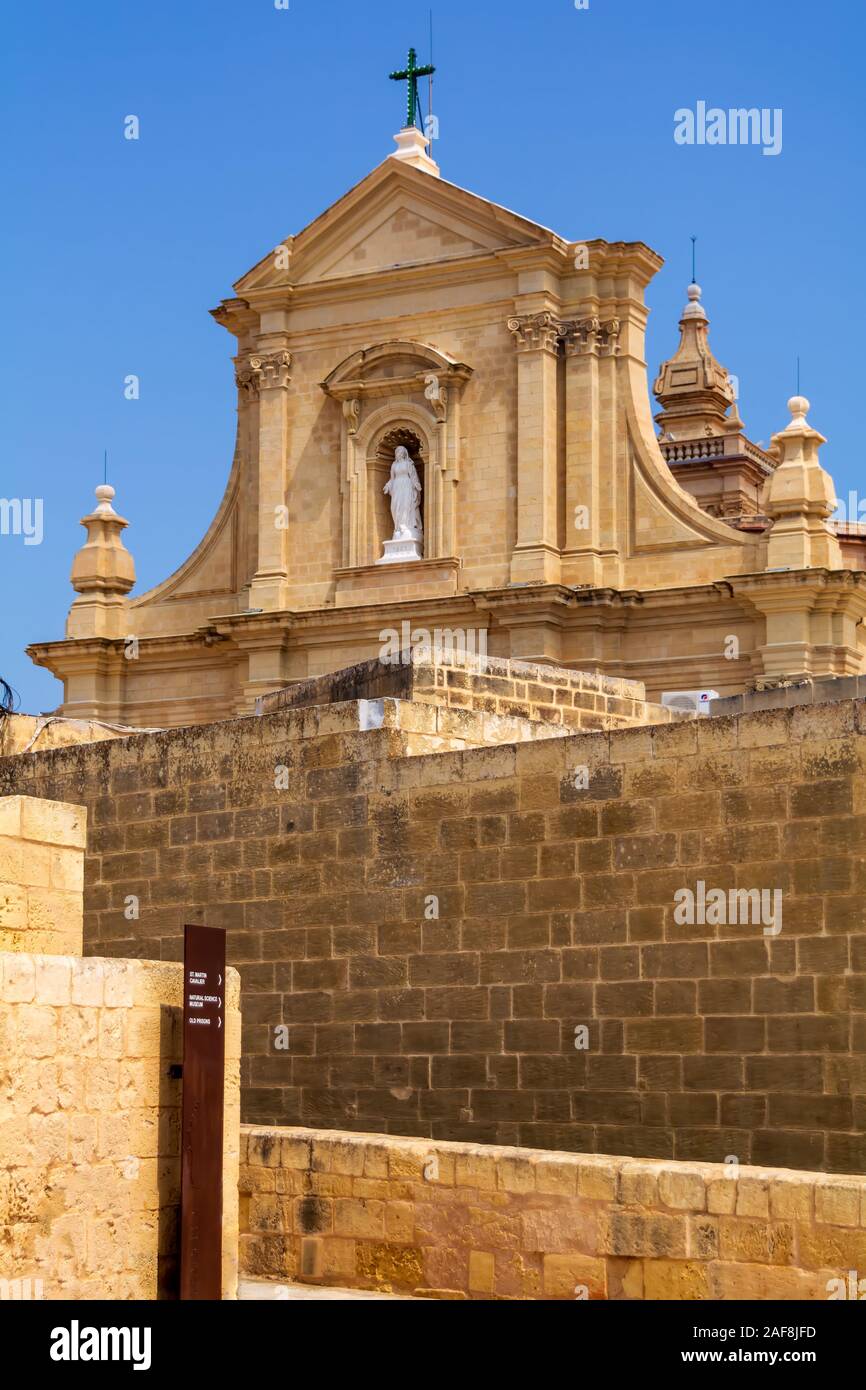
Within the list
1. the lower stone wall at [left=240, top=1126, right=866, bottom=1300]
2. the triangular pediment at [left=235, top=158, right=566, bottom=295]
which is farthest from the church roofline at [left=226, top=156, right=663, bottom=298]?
the lower stone wall at [left=240, top=1126, right=866, bottom=1300]

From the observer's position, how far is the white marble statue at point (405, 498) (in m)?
28.3

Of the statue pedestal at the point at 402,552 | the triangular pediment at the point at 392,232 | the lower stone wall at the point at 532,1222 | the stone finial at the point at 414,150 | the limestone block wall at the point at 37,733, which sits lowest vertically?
the lower stone wall at the point at 532,1222

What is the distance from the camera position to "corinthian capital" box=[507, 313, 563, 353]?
27562mm

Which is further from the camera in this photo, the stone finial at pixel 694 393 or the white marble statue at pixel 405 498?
the stone finial at pixel 694 393

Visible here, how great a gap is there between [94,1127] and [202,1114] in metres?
0.45

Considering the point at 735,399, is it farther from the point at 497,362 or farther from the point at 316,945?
the point at 316,945

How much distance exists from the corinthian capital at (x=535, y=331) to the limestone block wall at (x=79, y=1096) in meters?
20.0

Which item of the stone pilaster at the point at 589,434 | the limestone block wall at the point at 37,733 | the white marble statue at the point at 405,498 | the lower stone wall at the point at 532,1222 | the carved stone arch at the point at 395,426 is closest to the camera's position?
the lower stone wall at the point at 532,1222

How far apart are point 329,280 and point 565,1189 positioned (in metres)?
21.6

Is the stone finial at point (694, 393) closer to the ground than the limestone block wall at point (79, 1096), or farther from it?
farther from it

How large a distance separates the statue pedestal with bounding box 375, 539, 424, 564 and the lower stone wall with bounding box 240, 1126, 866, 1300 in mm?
18412

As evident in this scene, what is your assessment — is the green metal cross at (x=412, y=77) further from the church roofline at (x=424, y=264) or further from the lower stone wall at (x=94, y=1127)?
the lower stone wall at (x=94, y=1127)

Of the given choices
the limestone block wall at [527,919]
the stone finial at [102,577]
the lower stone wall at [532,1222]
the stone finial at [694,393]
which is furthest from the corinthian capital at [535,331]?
the lower stone wall at [532,1222]

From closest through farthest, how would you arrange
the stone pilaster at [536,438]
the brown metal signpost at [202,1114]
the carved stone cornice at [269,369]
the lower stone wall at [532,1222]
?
the brown metal signpost at [202,1114], the lower stone wall at [532,1222], the stone pilaster at [536,438], the carved stone cornice at [269,369]
